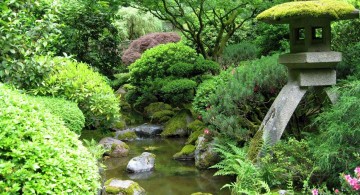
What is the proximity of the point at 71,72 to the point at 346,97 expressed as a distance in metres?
4.32

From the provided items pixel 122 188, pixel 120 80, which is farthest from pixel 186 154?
pixel 120 80

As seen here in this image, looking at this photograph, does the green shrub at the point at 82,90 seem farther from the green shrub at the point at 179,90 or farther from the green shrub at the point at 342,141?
the green shrub at the point at 179,90

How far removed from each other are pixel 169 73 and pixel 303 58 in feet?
24.0

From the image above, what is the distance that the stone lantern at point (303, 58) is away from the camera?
18.2 ft

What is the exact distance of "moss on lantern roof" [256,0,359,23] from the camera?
5.37 metres

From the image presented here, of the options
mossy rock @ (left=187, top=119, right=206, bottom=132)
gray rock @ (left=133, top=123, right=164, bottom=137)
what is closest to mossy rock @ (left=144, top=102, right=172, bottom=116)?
gray rock @ (left=133, top=123, right=164, bottom=137)

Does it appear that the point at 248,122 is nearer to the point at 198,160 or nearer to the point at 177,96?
A: the point at 198,160

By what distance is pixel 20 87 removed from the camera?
18.7ft

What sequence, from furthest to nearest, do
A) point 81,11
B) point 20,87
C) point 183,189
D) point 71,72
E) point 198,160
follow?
point 81,11
point 198,160
point 183,189
point 71,72
point 20,87

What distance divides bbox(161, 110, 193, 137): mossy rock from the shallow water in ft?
4.41

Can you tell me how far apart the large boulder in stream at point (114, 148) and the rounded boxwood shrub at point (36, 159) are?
6219 millimetres

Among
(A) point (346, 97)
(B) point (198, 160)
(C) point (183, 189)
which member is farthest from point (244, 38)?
(A) point (346, 97)

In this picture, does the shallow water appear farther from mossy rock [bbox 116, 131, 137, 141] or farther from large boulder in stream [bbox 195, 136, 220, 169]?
mossy rock [bbox 116, 131, 137, 141]

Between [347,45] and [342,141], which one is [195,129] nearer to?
[347,45]
